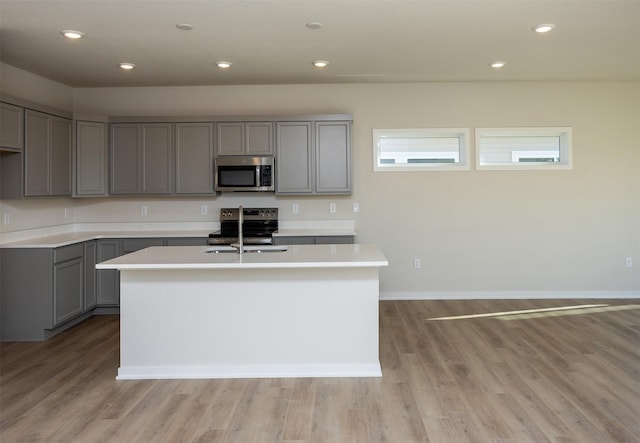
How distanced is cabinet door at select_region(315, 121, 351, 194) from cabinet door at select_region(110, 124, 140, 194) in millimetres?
2062

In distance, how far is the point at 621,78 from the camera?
5.86 meters

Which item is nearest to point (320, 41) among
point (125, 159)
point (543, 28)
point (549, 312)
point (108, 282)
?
point (543, 28)

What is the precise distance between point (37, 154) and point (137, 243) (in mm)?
1306

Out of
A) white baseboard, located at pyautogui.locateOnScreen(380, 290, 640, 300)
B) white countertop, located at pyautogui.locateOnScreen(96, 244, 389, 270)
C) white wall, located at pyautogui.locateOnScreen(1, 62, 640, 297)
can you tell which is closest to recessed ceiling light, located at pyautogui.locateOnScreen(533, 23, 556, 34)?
white wall, located at pyautogui.locateOnScreen(1, 62, 640, 297)

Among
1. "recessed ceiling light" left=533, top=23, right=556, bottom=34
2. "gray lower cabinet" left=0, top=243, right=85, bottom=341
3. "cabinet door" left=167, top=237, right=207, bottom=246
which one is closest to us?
"recessed ceiling light" left=533, top=23, right=556, bottom=34

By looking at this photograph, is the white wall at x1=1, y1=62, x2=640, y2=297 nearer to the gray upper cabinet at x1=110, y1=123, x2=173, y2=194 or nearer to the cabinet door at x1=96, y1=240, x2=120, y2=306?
the gray upper cabinet at x1=110, y1=123, x2=173, y2=194

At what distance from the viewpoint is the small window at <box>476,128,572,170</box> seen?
607 centimetres

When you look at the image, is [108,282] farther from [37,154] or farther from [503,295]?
[503,295]

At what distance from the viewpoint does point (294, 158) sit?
18.8 feet

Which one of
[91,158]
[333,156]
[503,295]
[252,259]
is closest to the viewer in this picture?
[252,259]

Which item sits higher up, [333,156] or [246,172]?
[333,156]

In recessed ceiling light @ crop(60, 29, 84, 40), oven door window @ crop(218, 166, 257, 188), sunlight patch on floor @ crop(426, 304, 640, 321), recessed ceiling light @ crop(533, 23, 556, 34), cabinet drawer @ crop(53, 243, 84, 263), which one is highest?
recessed ceiling light @ crop(533, 23, 556, 34)

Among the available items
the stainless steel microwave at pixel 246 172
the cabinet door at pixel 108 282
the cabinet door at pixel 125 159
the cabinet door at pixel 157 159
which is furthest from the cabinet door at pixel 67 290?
the stainless steel microwave at pixel 246 172

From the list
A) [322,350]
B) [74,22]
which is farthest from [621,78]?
[74,22]
